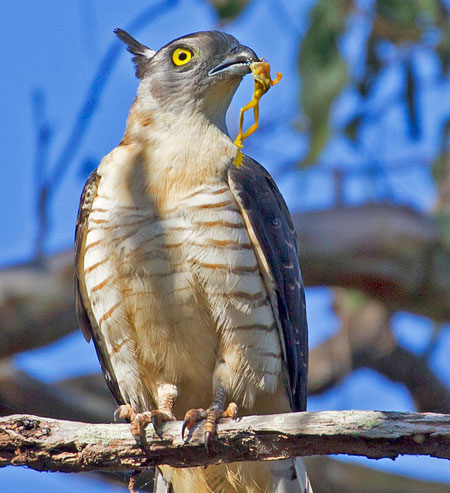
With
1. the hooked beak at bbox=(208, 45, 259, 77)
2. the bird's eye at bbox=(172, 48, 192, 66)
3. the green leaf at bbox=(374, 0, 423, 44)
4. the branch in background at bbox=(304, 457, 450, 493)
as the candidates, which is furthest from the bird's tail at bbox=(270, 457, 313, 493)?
the green leaf at bbox=(374, 0, 423, 44)

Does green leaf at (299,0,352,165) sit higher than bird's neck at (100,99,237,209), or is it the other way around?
green leaf at (299,0,352,165)

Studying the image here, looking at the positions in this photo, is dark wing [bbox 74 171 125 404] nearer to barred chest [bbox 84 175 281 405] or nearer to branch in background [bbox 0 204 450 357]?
barred chest [bbox 84 175 281 405]

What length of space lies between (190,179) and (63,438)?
1.41 meters

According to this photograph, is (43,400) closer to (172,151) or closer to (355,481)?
(355,481)

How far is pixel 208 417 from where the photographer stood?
346 cm

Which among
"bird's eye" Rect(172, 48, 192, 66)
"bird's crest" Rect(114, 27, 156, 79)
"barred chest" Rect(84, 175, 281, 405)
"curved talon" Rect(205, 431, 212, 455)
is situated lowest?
"curved talon" Rect(205, 431, 212, 455)

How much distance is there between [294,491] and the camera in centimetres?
411

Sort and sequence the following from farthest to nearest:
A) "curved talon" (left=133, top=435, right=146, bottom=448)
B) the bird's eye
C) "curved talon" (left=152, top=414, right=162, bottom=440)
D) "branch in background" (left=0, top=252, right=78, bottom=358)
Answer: "branch in background" (left=0, top=252, right=78, bottom=358), the bird's eye, "curved talon" (left=152, top=414, right=162, bottom=440), "curved talon" (left=133, top=435, right=146, bottom=448)

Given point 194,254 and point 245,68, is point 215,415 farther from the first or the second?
point 245,68

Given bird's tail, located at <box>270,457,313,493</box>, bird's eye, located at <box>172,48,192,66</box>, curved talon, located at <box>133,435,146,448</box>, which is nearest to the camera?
curved talon, located at <box>133,435,146,448</box>

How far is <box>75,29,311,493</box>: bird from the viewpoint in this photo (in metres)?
3.82

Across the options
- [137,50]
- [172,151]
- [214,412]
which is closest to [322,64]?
[137,50]

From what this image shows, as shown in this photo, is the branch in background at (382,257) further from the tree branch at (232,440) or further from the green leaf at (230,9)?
the tree branch at (232,440)

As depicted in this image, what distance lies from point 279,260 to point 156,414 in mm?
1060
